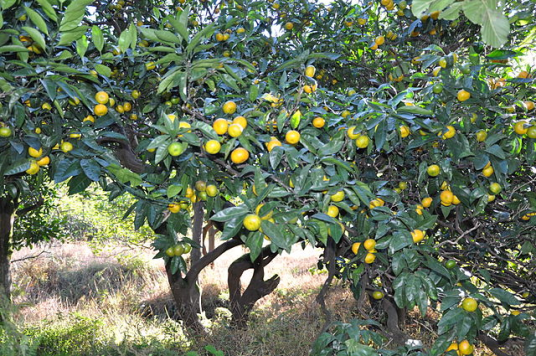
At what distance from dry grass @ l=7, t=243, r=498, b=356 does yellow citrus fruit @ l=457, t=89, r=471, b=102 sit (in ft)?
4.36

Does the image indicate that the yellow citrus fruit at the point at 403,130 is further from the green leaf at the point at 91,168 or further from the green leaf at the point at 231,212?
the green leaf at the point at 91,168

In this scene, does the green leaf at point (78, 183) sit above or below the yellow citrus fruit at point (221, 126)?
below

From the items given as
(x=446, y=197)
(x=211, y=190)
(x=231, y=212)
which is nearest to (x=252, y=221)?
(x=231, y=212)

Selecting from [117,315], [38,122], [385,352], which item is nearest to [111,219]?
[117,315]

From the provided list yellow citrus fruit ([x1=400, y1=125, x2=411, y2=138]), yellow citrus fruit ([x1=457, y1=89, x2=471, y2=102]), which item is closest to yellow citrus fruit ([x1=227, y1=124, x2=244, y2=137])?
yellow citrus fruit ([x1=400, y1=125, x2=411, y2=138])

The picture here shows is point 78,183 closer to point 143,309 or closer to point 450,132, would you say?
point 450,132

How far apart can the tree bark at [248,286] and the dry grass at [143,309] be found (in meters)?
0.17

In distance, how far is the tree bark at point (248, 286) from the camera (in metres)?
5.03

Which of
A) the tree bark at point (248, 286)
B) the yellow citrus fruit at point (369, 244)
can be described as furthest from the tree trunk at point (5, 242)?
the yellow citrus fruit at point (369, 244)

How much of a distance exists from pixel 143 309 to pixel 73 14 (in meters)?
5.59

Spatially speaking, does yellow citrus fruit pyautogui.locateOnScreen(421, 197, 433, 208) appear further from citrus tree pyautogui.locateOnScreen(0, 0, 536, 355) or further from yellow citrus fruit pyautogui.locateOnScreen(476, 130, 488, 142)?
yellow citrus fruit pyautogui.locateOnScreen(476, 130, 488, 142)

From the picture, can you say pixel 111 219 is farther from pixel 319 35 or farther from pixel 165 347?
pixel 319 35

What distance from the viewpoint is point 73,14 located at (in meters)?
1.16

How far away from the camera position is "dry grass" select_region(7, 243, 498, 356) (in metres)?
4.14
